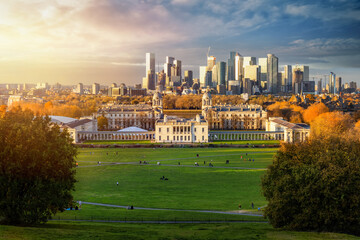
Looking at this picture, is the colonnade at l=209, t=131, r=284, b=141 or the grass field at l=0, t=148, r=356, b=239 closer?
the grass field at l=0, t=148, r=356, b=239

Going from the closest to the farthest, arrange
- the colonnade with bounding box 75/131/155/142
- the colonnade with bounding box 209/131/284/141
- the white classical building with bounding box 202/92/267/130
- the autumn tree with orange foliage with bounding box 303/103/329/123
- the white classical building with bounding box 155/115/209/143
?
the white classical building with bounding box 155/115/209/143 → the colonnade with bounding box 75/131/155/142 → the colonnade with bounding box 209/131/284/141 → the autumn tree with orange foliage with bounding box 303/103/329/123 → the white classical building with bounding box 202/92/267/130

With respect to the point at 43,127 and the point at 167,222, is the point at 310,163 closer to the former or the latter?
the point at 167,222

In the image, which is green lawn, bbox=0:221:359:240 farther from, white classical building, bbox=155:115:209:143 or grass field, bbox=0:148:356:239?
white classical building, bbox=155:115:209:143

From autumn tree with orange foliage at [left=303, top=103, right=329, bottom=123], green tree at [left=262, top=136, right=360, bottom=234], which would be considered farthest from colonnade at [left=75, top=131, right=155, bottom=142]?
green tree at [left=262, top=136, right=360, bottom=234]

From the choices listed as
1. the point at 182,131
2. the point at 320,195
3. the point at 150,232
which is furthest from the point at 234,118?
the point at 150,232

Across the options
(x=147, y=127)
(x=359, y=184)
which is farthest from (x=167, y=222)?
(x=147, y=127)

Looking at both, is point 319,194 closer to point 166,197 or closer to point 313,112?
point 166,197

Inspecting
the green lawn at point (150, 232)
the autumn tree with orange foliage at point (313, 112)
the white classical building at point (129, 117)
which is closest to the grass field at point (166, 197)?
the green lawn at point (150, 232)
